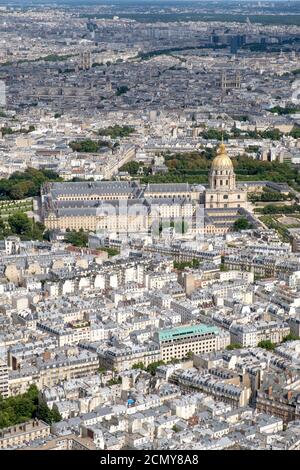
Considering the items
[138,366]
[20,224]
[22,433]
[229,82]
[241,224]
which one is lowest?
[229,82]

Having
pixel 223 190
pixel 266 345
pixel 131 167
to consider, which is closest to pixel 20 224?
pixel 223 190

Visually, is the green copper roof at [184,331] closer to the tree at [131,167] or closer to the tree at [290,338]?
the tree at [290,338]

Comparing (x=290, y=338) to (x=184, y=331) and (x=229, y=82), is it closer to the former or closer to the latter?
(x=184, y=331)

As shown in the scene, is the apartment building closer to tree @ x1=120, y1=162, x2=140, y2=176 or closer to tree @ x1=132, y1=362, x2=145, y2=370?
tree @ x1=132, y1=362, x2=145, y2=370

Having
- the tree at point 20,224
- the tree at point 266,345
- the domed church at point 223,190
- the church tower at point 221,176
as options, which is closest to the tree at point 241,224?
the domed church at point 223,190

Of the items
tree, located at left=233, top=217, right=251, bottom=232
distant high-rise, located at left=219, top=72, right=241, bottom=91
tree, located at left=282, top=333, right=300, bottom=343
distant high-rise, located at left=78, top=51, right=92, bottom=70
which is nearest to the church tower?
tree, located at left=233, top=217, right=251, bottom=232
